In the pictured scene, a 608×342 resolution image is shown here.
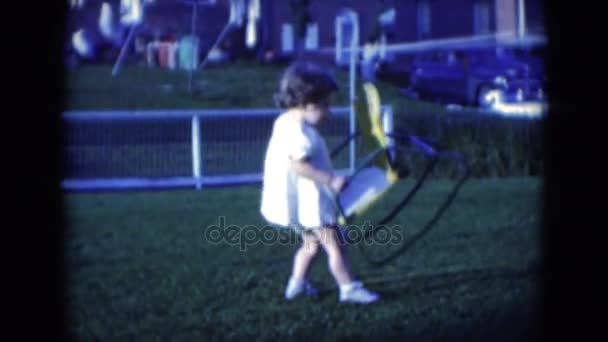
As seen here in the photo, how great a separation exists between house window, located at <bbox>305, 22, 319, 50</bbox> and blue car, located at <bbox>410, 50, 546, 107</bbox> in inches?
53.6

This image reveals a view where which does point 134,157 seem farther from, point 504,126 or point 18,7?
point 504,126

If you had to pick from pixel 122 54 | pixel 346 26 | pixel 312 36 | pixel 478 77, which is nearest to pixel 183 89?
pixel 122 54

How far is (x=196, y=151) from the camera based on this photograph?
25.2ft

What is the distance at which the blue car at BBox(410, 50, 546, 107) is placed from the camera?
6883 mm

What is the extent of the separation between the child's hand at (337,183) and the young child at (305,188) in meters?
0.14

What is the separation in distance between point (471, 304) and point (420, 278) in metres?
0.51

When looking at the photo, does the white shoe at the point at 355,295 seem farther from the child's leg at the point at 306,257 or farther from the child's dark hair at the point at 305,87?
the child's dark hair at the point at 305,87

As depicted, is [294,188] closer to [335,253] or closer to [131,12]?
[335,253]

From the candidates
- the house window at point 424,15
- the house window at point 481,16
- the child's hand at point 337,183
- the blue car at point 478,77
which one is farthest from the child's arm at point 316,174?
the house window at point 481,16

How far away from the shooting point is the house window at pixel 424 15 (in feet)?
30.1

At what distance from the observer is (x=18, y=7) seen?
5.86m

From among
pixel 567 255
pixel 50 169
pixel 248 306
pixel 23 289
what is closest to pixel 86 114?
pixel 50 169
